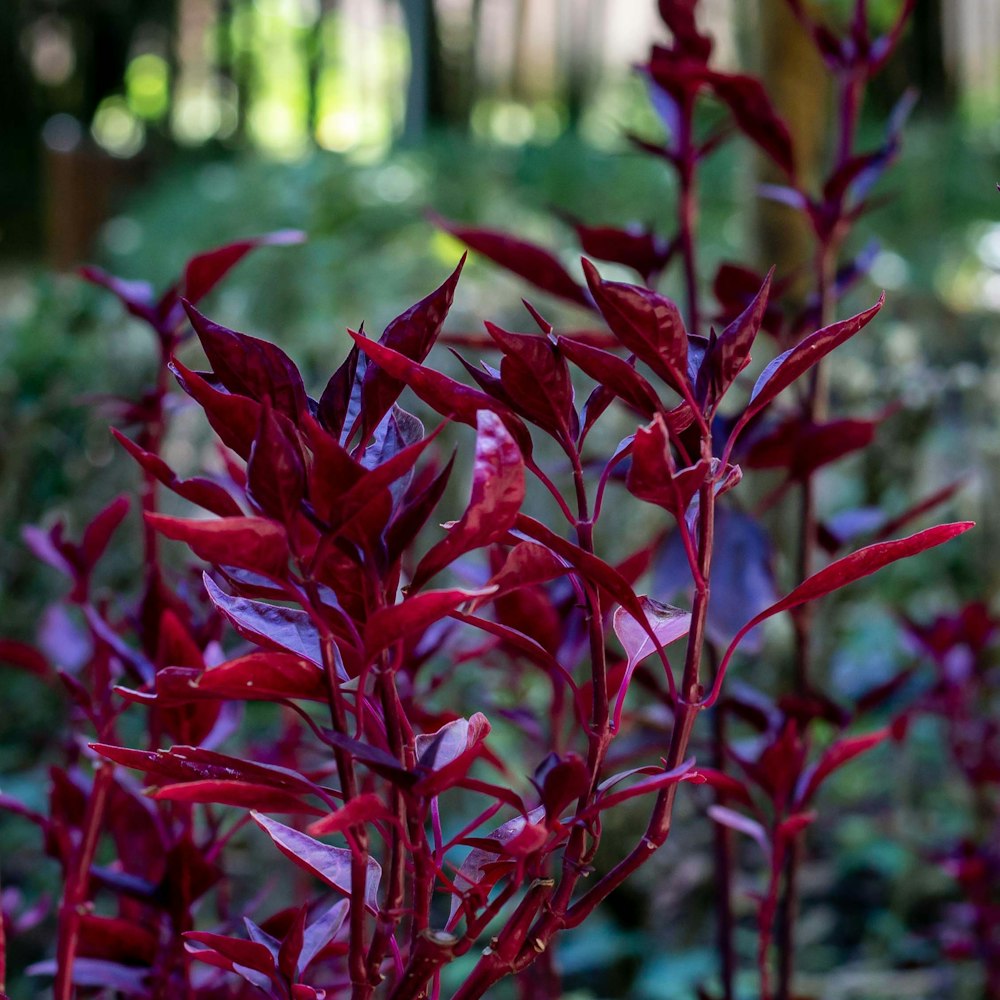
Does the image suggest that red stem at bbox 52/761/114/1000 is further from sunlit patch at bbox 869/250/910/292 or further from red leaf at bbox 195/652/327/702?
sunlit patch at bbox 869/250/910/292

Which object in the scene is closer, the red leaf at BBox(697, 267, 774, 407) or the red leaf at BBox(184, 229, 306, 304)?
the red leaf at BBox(697, 267, 774, 407)

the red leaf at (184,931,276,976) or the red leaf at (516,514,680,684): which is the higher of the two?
the red leaf at (516,514,680,684)

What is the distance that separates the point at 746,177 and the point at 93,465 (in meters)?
1.09

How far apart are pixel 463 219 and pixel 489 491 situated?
430 centimetres

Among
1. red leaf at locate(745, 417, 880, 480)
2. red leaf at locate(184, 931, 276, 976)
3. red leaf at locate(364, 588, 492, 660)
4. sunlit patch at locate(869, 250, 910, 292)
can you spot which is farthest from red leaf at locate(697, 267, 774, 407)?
sunlit patch at locate(869, 250, 910, 292)

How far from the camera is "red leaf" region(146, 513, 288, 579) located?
0.95ft

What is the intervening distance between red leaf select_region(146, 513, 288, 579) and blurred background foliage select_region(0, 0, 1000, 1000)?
18.0 inches

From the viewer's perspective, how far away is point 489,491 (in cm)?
31

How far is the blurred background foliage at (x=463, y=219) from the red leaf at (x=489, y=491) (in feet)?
1.58

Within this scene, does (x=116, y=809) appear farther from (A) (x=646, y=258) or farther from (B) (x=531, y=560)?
(A) (x=646, y=258)

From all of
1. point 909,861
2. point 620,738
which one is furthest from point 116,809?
point 909,861

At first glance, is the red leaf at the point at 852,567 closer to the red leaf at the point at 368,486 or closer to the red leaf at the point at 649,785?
the red leaf at the point at 649,785

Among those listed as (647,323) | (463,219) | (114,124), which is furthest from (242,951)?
(114,124)

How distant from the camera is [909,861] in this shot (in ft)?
5.15
